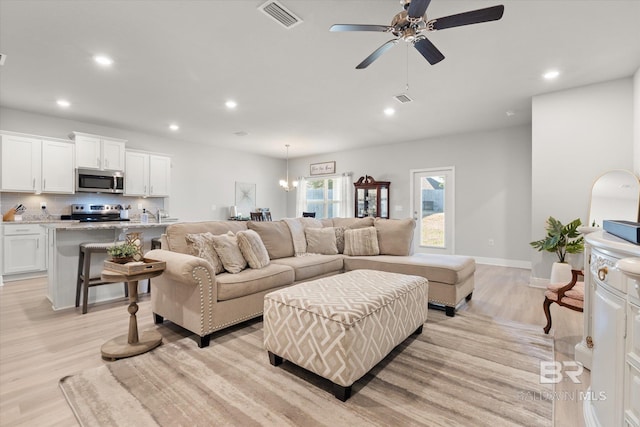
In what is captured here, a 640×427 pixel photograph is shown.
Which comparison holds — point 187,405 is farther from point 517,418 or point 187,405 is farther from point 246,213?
point 246,213

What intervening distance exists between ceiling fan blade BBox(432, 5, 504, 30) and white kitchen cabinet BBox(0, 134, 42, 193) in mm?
6147

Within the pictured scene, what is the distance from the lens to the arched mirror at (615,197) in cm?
340

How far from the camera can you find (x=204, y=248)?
2699 millimetres

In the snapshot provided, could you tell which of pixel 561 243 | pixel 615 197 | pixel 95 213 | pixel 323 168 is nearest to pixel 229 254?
pixel 561 243

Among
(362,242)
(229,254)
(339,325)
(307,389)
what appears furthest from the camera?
(362,242)

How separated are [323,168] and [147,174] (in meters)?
4.48

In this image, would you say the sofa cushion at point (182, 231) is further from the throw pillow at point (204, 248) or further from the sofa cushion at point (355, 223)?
the sofa cushion at point (355, 223)

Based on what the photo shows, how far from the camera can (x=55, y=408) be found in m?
1.62

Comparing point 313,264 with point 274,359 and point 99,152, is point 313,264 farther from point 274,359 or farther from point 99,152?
point 99,152

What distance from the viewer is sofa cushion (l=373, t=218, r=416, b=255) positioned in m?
3.83

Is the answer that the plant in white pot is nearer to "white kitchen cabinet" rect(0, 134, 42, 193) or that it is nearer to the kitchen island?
the kitchen island

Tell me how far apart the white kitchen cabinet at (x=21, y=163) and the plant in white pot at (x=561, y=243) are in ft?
25.7

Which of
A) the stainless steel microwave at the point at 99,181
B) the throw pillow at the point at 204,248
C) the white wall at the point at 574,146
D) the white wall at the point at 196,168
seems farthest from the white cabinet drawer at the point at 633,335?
the white wall at the point at 196,168

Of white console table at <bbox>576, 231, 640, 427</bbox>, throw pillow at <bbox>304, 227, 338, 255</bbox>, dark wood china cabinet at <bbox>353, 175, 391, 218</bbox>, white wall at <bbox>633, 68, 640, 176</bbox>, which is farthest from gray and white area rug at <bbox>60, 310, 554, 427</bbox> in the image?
dark wood china cabinet at <bbox>353, 175, 391, 218</bbox>
